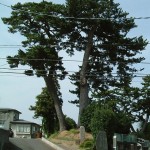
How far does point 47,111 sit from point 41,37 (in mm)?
16486

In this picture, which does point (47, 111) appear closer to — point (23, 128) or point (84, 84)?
point (84, 84)

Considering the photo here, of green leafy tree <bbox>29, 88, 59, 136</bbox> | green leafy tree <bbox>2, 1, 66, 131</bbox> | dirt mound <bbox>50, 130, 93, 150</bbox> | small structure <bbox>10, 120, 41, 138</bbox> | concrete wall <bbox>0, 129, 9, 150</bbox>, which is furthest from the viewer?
small structure <bbox>10, 120, 41, 138</bbox>

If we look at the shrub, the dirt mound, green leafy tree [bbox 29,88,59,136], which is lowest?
the dirt mound

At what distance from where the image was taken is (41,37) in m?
44.4

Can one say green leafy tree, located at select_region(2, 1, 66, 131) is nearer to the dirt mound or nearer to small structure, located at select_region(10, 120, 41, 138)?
the dirt mound

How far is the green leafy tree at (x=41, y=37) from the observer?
43094 mm

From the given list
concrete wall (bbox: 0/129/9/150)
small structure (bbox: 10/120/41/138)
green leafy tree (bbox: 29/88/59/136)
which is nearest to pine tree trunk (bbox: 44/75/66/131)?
green leafy tree (bbox: 29/88/59/136)

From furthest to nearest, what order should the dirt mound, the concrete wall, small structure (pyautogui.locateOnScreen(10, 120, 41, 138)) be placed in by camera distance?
small structure (pyautogui.locateOnScreen(10, 120, 41, 138))
the dirt mound
the concrete wall

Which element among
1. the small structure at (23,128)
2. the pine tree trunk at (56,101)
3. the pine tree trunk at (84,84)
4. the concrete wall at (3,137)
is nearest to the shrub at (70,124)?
the pine tree trunk at (56,101)

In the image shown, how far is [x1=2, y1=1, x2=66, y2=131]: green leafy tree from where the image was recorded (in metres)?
43.1

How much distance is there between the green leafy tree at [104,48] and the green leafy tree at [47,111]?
444 inches

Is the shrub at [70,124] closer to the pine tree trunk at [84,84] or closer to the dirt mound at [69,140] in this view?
the pine tree trunk at [84,84]

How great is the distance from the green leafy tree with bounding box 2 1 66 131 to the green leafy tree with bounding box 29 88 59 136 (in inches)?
447

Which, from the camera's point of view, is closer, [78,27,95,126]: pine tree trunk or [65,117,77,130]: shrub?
[78,27,95,126]: pine tree trunk
